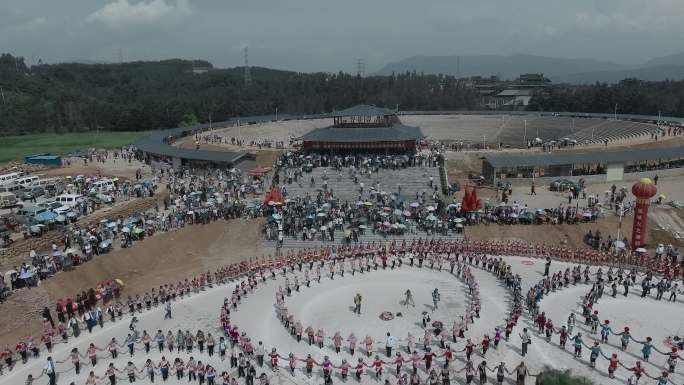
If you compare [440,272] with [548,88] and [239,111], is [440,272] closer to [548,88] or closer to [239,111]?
[239,111]

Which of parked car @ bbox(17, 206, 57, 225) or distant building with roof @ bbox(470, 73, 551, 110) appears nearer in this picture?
parked car @ bbox(17, 206, 57, 225)

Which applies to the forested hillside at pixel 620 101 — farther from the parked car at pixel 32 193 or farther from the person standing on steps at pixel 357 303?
the parked car at pixel 32 193

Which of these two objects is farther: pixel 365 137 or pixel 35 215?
pixel 365 137

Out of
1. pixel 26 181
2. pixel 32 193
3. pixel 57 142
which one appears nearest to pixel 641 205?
pixel 32 193

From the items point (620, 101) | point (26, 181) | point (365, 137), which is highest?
point (620, 101)

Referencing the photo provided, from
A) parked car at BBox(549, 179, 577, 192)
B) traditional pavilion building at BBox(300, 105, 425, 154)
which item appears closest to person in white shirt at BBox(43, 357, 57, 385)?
traditional pavilion building at BBox(300, 105, 425, 154)

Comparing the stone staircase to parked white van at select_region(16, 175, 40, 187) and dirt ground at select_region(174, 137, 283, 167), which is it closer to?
dirt ground at select_region(174, 137, 283, 167)

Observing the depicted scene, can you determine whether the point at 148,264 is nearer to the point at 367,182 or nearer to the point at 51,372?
the point at 51,372

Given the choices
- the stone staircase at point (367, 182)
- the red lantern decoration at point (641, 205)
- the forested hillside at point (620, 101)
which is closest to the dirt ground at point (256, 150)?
the stone staircase at point (367, 182)
